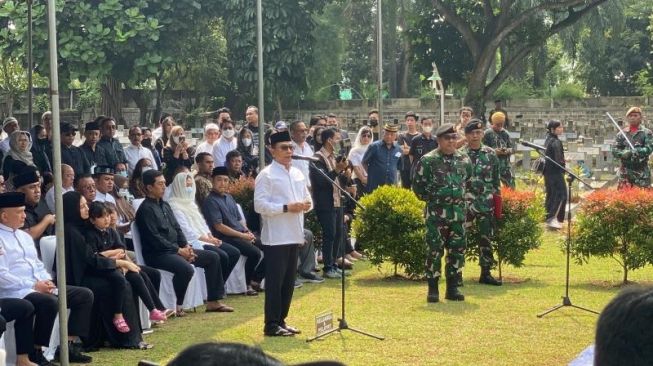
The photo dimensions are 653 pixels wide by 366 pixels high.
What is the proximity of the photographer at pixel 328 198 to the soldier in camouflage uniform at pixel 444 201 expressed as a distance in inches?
82.5

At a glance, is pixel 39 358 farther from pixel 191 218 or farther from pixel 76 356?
pixel 191 218

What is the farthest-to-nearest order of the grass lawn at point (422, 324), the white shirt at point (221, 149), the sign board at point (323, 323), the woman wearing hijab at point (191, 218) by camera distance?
the white shirt at point (221, 149)
the woman wearing hijab at point (191, 218)
the sign board at point (323, 323)
the grass lawn at point (422, 324)

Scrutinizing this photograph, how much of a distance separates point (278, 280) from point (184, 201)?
7.55 feet

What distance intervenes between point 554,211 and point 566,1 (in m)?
14.6

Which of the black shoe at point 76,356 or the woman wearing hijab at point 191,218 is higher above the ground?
the woman wearing hijab at point 191,218

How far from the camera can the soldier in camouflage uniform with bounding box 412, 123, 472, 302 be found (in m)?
11.6

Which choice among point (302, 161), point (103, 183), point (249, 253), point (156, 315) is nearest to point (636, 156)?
point (302, 161)

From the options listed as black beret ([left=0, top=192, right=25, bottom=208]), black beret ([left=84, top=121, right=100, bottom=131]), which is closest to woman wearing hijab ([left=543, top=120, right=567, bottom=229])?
black beret ([left=84, top=121, right=100, bottom=131])

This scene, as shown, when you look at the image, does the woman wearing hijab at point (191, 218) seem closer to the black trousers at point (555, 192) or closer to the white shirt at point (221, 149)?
the white shirt at point (221, 149)

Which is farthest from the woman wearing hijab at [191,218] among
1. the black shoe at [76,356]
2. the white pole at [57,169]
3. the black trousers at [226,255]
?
the white pole at [57,169]

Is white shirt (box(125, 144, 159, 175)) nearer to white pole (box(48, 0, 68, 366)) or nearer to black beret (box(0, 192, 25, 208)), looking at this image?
black beret (box(0, 192, 25, 208))

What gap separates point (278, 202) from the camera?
32.8ft

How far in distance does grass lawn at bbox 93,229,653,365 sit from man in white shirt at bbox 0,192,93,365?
0.41 metres

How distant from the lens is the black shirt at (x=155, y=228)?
35.8ft
